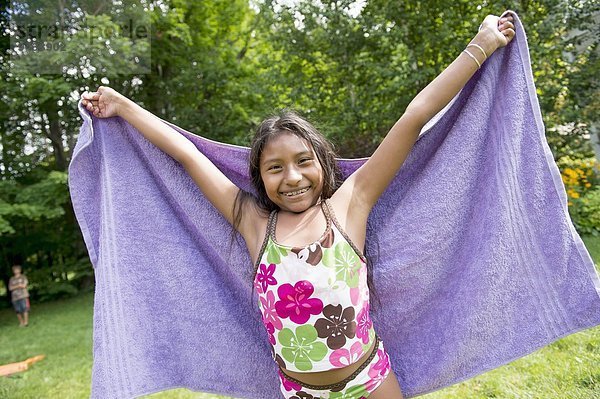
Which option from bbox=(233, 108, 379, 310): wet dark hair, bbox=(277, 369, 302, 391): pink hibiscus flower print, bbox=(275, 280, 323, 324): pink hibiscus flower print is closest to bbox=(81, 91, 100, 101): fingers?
bbox=(233, 108, 379, 310): wet dark hair

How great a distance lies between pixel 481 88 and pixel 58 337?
314 inches

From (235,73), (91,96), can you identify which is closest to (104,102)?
(91,96)

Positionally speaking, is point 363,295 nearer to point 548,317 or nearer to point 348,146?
point 548,317

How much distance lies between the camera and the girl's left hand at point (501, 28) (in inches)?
82.2

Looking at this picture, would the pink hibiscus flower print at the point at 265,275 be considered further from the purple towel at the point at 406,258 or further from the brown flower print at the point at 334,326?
the purple towel at the point at 406,258

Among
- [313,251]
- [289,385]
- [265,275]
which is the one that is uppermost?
[313,251]

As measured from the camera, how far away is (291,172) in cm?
197

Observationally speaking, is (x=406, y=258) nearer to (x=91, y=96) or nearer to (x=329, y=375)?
(x=329, y=375)

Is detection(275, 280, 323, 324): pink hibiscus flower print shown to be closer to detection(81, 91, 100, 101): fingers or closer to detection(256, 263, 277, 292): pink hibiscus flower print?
detection(256, 263, 277, 292): pink hibiscus flower print

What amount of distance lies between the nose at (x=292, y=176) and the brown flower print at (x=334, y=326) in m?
0.49

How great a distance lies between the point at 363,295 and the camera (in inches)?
78.0

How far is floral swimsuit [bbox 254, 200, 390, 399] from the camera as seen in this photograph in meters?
1.86

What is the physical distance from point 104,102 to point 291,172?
3.40 feet

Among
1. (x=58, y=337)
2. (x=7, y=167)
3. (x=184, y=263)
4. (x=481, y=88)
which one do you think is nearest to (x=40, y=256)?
(x=7, y=167)
